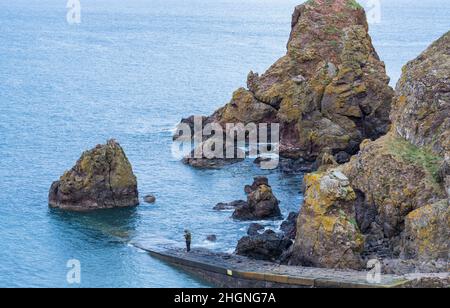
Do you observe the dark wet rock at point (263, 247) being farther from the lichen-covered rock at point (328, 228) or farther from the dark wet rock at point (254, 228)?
the dark wet rock at point (254, 228)

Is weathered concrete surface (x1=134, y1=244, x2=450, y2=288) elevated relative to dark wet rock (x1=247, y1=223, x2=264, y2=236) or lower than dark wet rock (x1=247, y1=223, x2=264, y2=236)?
lower

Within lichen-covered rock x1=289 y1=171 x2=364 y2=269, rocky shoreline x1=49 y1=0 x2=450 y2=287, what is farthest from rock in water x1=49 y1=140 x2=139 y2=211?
lichen-covered rock x1=289 y1=171 x2=364 y2=269

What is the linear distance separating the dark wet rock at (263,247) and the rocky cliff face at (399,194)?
2777mm

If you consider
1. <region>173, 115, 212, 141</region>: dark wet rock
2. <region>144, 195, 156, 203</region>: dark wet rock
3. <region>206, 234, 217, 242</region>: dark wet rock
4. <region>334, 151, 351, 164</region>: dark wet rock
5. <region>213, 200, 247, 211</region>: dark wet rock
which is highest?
<region>173, 115, 212, 141</region>: dark wet rock

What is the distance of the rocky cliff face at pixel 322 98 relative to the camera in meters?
114

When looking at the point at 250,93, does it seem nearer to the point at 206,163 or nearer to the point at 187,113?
the point at 206,163

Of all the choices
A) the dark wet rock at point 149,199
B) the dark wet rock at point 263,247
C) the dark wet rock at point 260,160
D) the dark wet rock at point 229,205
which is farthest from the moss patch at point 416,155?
the dark wet rock at point 260,160

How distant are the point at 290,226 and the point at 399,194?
11.9 meters

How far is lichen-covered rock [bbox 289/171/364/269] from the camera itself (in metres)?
76.0

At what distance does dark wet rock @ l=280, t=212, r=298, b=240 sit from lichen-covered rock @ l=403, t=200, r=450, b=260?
1240 centimetres

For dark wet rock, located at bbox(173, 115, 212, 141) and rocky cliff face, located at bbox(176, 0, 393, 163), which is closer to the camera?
rocky cliff face, located at bbox(176, 0, 393, 163)

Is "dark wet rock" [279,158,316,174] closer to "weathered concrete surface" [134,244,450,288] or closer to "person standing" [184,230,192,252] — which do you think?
"person standing" [184,230,192,252]

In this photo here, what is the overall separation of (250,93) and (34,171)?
2989 centimetres

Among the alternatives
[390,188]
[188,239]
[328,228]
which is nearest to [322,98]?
[390,188]
